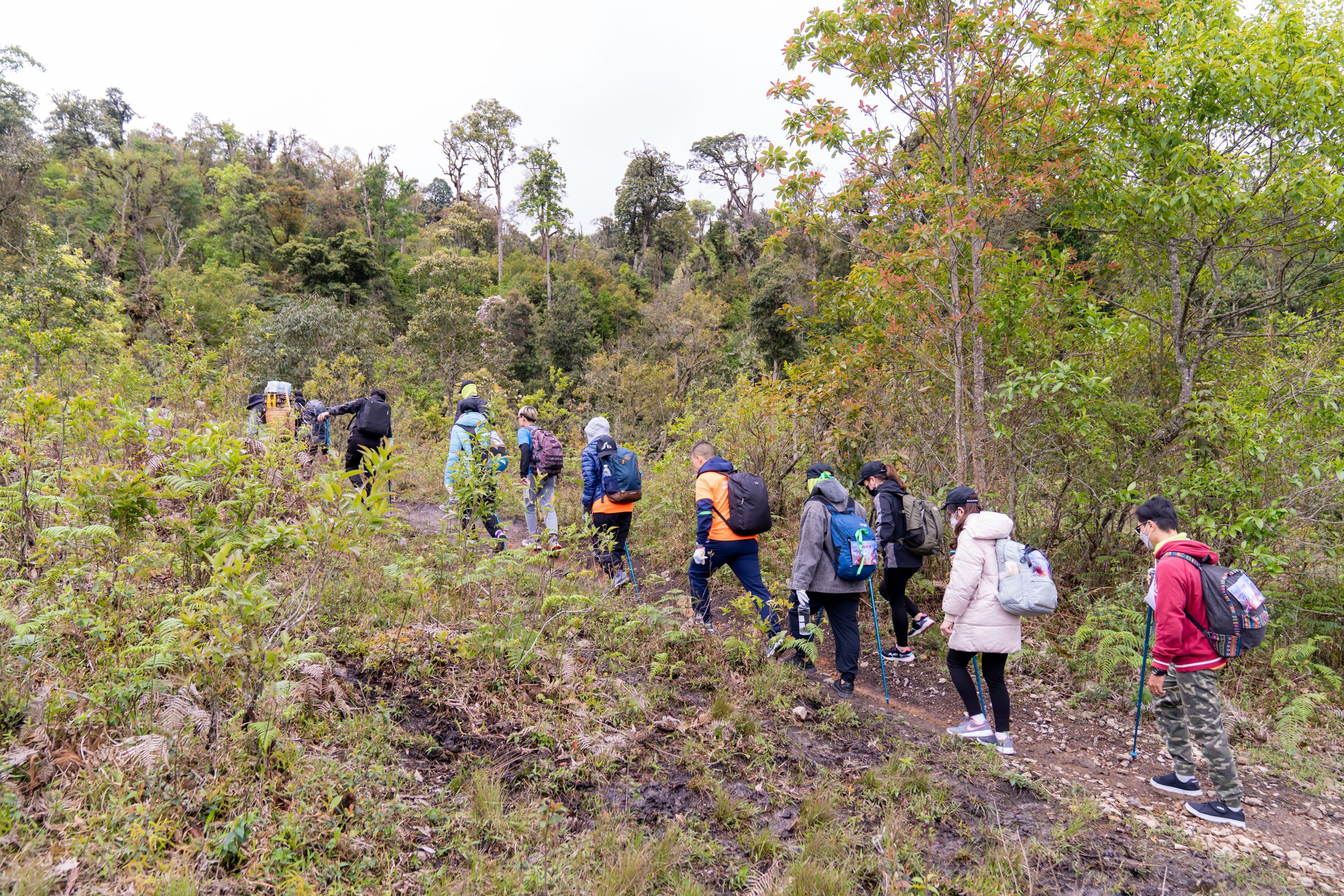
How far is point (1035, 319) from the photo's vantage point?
19.7 feet

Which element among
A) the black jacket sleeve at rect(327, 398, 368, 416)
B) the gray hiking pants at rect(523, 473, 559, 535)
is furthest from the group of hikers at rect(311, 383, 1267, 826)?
the black jacket sleeve at rect(327, 398, 368, 416)

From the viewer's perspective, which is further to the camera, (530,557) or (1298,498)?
(1298,498)

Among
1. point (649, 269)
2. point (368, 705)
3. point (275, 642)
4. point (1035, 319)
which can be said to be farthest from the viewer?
point (649, 269)

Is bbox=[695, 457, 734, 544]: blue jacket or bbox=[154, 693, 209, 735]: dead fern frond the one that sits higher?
bbox=[695, 457, 734, 544]: blue jacket

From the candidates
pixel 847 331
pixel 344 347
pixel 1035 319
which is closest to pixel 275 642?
pixel 847 331

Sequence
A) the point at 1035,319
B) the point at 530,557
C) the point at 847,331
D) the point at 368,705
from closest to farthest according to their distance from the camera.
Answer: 1. the point at 368,705
2. the point at 530,557
3. the point at 1035,319
4. the point at 847,331

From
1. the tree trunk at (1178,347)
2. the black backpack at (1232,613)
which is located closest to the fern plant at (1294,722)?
the black backpack at (1232,613)

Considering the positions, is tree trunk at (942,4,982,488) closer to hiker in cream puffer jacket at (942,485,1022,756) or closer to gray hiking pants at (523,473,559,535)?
hiker in cream puffer jacket at (942,485,1022,756)

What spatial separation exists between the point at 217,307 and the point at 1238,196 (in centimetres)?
2844

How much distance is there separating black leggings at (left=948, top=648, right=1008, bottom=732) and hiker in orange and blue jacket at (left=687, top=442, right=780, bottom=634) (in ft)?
4.70

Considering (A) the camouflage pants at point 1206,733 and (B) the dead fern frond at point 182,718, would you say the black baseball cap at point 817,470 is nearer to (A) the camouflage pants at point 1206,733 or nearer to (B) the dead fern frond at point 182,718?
(A) the camouflage pants at point 1206,733

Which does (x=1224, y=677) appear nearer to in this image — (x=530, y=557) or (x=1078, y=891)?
(x=1078, y=891)

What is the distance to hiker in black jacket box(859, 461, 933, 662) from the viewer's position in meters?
5.36

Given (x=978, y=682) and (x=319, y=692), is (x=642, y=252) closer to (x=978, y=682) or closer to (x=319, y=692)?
(x=978, y=682)
